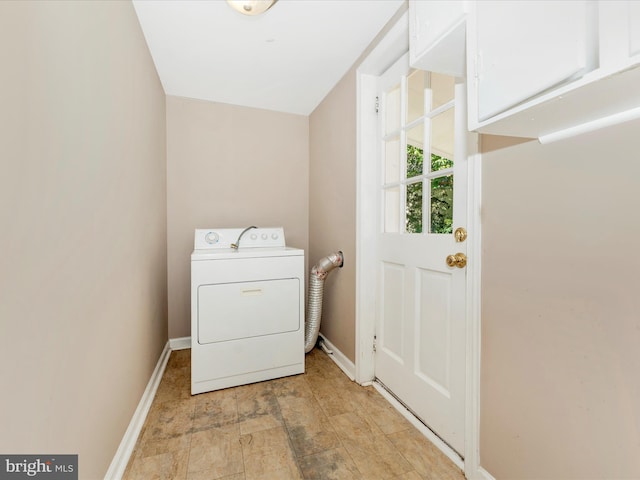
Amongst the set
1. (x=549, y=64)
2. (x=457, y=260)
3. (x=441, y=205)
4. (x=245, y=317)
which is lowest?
(x=245, y=317)

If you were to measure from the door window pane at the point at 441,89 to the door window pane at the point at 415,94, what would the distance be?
0.06 m

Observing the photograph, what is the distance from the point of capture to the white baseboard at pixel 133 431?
1.17 m

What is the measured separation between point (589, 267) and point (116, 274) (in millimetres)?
1666

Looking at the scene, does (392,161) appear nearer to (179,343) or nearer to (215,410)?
(215,410)

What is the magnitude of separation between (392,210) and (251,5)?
4.24 feet

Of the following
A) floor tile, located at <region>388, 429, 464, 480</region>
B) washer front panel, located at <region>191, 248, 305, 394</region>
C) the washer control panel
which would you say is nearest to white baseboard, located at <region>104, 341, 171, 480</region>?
washer front panel, located at <region>191, 248, 305, 394</region>

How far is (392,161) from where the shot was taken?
5.93ft

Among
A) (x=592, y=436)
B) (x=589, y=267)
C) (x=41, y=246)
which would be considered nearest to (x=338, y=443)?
(x=592, y=436)

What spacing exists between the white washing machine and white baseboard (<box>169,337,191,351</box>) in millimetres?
830

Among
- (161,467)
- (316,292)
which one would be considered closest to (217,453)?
(161,467)

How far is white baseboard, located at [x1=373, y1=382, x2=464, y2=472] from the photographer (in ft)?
4.19

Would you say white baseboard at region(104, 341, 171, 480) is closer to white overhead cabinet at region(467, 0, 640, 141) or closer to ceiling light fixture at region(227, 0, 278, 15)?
white overhead cabinet at region(467, 0, 640, 141)

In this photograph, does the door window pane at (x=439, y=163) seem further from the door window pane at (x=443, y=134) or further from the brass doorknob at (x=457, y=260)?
the brass doorknob at (x=457, y=260)

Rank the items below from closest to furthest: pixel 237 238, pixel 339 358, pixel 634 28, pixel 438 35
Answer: pixel 634 28, pixel 438 35, pixel 339 358, pixel 237 238
